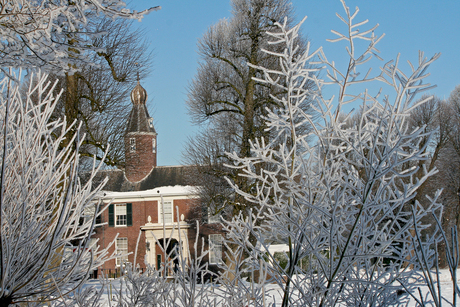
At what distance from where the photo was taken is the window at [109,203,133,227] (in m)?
27.2

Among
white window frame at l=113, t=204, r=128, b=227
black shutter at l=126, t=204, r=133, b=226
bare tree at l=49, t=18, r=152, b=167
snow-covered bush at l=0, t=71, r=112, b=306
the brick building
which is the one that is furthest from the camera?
white window frame at l=113, t=204, r=128, b=227

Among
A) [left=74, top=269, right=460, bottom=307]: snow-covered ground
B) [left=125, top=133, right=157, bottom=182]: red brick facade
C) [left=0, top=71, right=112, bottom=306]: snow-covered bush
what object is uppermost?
[left=125, top=133, right=157, bottom=182]: red brick facade

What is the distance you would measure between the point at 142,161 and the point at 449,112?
1755 centimetres

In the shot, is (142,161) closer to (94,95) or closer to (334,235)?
(94,95)

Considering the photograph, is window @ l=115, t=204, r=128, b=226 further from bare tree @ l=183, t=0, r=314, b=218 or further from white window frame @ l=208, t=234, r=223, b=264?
bare tree @ l=183, t=0, r=314, b=218

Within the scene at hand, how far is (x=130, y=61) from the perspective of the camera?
12297 mm

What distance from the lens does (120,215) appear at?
27.5 m

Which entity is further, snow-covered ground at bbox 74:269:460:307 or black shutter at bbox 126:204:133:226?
black shutter at bbox 126:204:133:226

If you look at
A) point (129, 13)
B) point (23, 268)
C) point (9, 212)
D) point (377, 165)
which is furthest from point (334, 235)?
point (129, 13)

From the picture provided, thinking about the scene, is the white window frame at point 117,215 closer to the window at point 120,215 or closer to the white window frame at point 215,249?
the window at point 120,215

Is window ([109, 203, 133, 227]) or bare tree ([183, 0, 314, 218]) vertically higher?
bare tree ([183, 0, 314, 218])

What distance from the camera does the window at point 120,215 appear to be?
27.4 m

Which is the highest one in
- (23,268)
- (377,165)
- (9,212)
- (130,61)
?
(130,61)

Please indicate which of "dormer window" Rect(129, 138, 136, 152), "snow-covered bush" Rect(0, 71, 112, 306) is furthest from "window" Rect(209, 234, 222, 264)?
"dormer window" Rect(129, 138, 136, 152)
